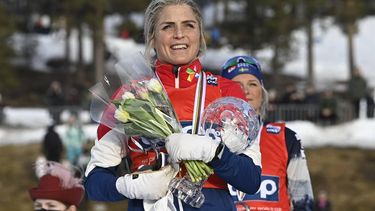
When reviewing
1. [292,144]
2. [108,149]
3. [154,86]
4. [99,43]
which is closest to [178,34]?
[154,86]

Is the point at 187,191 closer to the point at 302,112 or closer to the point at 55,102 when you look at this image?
the point at 302,112

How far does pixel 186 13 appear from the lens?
4.04 m

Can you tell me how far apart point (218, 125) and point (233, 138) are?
0.07m

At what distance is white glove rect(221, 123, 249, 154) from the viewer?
381cm

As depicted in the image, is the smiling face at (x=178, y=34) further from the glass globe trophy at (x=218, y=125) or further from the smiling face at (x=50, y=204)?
the smiling face at (x=50, y=204)

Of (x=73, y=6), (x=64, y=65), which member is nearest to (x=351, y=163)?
(x=73, y=6)

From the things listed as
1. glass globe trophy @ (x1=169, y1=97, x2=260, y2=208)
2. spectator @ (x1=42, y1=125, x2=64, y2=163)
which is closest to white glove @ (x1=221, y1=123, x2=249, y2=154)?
glass globe trophy @ (x1=169, y1=97, x2=260, y2=208)

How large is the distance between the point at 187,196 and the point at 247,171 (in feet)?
0.78

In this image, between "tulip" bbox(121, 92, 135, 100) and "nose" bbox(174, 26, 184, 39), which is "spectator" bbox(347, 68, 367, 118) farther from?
"tulip" bbox(121, 92, 135, 100)

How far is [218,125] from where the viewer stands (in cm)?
384

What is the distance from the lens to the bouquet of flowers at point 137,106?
3775 mm

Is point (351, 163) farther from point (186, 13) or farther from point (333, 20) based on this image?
point (333, 20)

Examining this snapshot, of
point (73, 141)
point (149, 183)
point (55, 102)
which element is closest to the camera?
point (149, 183)

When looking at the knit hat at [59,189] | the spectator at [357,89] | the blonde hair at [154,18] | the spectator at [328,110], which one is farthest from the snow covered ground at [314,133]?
the blonde hair at [154,18]
